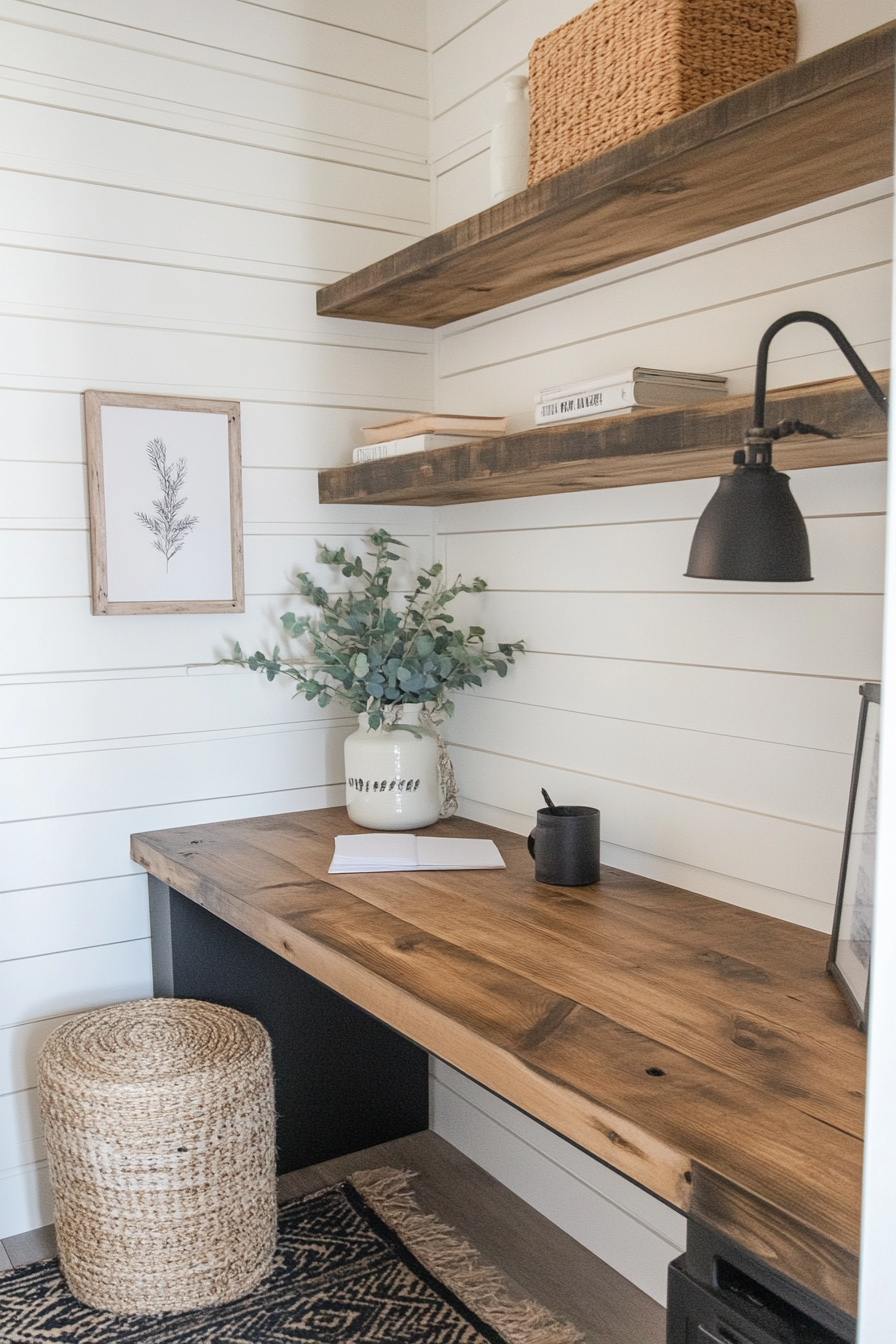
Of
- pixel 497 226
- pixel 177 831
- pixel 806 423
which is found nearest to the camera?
pixel 806 423

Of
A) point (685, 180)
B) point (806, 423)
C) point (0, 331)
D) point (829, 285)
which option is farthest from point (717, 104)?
point (0, 331)

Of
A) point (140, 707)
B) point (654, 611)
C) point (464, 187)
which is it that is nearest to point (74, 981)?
point (140, 707)

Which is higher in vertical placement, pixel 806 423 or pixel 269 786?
pixel 806 423

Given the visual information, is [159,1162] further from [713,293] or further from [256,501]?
[713,293]

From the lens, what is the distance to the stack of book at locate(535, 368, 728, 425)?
150cm

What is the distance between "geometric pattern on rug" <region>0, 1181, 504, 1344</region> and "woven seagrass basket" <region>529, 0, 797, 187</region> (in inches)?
72.9

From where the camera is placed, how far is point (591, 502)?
6.36 ft

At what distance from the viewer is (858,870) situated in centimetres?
129

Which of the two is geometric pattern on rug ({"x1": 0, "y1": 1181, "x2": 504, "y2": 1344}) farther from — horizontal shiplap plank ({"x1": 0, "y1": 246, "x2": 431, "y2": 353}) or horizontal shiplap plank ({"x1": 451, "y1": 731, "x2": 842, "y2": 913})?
horizontal shiplap plank ({"x1": 0, "y1": 246, "x2": 431, "y2": 353})

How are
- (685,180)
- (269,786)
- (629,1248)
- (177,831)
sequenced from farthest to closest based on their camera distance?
(269,786), (177,831), (629,1248), (685,180)

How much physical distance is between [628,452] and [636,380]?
11 cm

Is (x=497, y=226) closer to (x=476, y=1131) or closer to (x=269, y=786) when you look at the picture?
(x=269, y=786)

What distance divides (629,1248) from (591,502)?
1.31 meters

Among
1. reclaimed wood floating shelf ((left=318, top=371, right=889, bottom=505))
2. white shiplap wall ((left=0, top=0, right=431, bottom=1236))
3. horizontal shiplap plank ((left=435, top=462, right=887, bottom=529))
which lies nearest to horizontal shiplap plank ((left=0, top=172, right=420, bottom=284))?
white shiplap wall ((left=0, top=0, right=431, bottom=1236))
